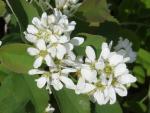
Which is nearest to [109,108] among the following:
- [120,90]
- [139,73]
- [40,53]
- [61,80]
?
[120,90]

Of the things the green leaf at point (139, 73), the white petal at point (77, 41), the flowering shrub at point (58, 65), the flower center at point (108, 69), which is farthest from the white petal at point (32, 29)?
the green leaf at point (139, 73)

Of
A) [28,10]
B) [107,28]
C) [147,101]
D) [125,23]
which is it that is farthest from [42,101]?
[147,101]

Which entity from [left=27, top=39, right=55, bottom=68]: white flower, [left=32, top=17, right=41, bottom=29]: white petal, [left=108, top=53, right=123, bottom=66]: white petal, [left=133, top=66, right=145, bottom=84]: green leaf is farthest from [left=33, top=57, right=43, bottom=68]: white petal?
[left=133, top=66, right=145, bottom=84]: green leaf

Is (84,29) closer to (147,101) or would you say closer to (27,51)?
(27,51)

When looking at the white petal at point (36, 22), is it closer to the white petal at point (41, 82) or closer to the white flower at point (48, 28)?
the white flower at point (48, 28)

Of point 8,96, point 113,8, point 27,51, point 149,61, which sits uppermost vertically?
point 27,51

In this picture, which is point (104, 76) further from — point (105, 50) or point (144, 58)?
point (144, 58)
